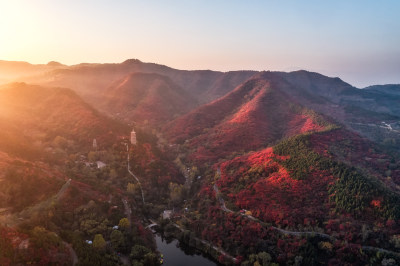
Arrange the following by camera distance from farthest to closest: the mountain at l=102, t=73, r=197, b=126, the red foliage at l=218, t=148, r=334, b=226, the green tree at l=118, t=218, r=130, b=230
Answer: the mountain at l=102, t=73, r=197, b=126 → the red foliage at l=218, t=148, r=334, b=226 → the green tree at l=118, t=218, r=130, b=230

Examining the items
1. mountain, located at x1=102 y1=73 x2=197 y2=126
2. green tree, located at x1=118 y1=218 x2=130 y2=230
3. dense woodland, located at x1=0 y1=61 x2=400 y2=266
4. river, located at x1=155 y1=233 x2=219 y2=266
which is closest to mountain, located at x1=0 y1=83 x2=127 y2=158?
dense woodland, located at x1=0 y1=61 x2=400 y2=266

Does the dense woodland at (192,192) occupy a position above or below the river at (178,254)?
above

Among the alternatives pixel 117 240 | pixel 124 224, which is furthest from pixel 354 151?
pixel 117 240

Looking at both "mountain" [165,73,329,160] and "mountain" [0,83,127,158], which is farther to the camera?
"mountain" [165,73,329,160]

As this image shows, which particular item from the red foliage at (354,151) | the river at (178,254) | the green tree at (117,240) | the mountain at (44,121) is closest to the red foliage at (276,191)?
the red foliage at (354,151)

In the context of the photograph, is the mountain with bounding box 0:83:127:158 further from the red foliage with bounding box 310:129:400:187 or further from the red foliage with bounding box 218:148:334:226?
the red foliage with bounding box 310:129:400:187

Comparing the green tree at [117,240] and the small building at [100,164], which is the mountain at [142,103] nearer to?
the small building at [100,164]

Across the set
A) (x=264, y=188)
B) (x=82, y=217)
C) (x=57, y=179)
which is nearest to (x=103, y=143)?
(x=57, y=179)
